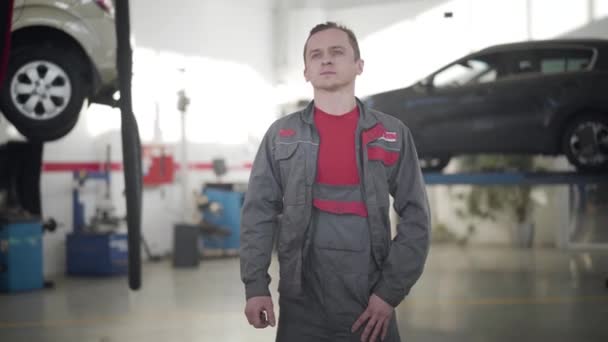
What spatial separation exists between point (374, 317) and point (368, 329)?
0.10 feet

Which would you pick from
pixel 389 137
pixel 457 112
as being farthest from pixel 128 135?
pixel 457 112

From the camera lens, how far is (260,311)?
4.54 feet

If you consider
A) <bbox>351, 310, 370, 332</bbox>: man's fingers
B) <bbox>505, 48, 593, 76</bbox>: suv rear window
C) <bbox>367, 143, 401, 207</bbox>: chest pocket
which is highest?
<bbox>505, 48, 593, 76</bbox>: suv rear window

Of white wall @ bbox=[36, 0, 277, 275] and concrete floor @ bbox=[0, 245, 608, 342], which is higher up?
white wall @ bbox=[36, 0, 277, 275]

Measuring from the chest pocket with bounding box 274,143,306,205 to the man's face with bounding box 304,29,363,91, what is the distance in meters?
0.16

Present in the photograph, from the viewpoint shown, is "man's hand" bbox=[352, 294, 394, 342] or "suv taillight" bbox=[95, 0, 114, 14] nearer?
"man's hand" bbox=[352, 294, 394, 342]

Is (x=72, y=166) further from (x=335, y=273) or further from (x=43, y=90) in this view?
(x=335, y=273)

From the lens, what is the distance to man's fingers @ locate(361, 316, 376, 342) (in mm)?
1395

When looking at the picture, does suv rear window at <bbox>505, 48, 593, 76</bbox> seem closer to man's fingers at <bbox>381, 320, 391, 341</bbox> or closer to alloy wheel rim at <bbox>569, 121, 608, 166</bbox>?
alloy wheel rim at <bbox>569, 121, 608, 166</bbox>

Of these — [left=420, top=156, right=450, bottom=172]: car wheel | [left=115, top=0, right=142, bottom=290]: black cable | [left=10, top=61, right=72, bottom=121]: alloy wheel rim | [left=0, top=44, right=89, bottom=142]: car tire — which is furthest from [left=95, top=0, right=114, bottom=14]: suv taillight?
[left=420, top=156, right=450, bottom=172]: car wheel

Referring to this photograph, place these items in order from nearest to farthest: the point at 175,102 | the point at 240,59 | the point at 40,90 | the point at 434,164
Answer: the point at 40,90, the point at 175,102, the point at 434,164, the point at 240,59

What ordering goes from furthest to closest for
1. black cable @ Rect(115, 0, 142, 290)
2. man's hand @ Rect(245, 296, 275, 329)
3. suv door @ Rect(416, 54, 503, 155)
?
suv door @ Rect(416, 54, 503, 155), black cable @ Rect(115, 0, 142, 290), man's hand @ Rect(245, 296, 275, 329)

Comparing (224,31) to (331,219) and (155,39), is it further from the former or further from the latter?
(331,219)

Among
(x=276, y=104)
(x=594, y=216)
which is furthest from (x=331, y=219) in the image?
(x=594, y=216)
